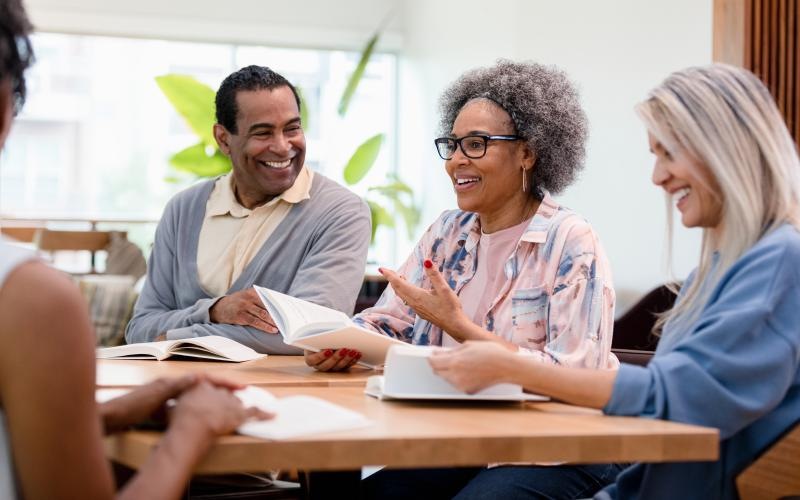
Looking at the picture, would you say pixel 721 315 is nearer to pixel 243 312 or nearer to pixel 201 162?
pixel 243 312

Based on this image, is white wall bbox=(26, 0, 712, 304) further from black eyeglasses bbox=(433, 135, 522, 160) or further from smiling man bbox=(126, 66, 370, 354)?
black eyeglasses bbox=(433, 135, 522, 160)

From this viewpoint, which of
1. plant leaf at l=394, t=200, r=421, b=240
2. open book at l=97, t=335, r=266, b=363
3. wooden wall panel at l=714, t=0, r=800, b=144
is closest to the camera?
open book at l=97, t=335, r=266, b=363

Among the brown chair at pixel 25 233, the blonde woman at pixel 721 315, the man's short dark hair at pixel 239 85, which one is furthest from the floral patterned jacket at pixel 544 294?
the brown chair at pixel 25 233

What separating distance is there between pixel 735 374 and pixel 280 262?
1.60 meters

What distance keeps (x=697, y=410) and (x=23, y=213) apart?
7.46 m

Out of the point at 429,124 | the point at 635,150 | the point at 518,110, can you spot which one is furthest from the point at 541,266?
the point at 429,124

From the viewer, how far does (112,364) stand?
86.3 inches

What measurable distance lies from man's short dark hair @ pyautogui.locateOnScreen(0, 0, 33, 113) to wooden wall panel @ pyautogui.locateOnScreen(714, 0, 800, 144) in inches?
103

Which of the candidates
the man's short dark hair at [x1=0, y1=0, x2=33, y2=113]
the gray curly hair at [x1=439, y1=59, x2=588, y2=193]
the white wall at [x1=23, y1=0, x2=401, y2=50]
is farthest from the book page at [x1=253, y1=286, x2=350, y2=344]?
the white wall at [x1=23, y1=0, x2=401, y2=50]

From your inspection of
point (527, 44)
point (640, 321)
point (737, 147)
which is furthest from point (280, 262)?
point (527, 44)

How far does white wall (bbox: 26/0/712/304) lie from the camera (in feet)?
14.3

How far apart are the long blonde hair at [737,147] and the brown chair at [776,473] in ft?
0.79

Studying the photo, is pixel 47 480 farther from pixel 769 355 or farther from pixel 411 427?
pixel 769 355

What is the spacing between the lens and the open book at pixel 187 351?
2.32 metres
